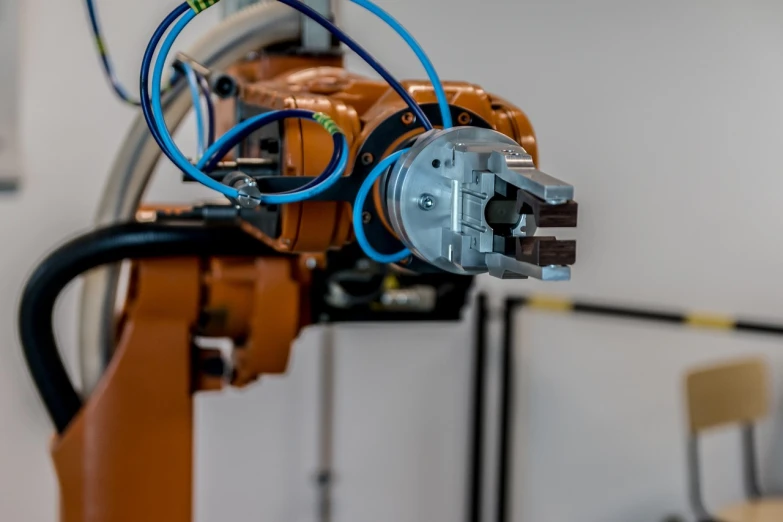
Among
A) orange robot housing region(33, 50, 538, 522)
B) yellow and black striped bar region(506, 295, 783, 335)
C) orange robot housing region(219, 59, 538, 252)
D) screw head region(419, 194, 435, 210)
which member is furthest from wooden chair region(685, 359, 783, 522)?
screw head region(419, 194, 435, 210)

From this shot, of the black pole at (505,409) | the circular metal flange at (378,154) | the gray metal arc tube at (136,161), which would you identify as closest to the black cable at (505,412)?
the black pole at (505,409)

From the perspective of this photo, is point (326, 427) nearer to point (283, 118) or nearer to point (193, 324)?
point (193, 324)

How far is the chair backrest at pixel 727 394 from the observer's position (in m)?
1.68

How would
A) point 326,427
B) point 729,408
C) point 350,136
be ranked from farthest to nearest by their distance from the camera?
1. point 729,408
2. point 326,427
3. point 350,136

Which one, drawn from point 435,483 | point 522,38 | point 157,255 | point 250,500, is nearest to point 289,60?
point 157,255

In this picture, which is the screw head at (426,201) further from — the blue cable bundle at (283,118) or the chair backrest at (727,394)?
the chair backrest at (727,394)

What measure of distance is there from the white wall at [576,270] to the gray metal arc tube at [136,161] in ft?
2.10

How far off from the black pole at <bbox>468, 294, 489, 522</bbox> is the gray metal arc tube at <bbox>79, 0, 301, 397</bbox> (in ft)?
3.20

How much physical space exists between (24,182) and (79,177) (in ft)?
0.32

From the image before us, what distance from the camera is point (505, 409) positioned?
66.4 inches

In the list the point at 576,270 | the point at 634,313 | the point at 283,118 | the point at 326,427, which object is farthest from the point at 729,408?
the point at 283,118

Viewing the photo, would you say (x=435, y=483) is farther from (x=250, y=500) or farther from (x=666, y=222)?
(x=666, y=222)

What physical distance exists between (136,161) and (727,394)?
1.49 m

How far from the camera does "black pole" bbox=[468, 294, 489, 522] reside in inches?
65.5
